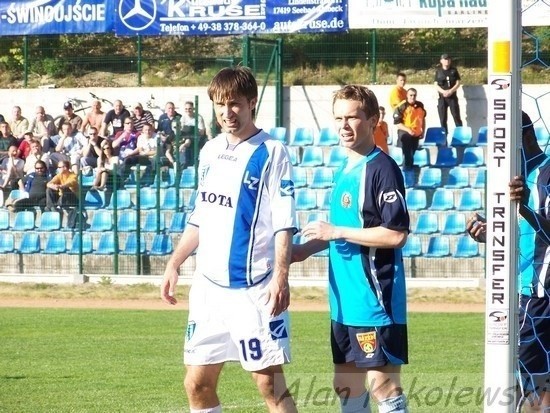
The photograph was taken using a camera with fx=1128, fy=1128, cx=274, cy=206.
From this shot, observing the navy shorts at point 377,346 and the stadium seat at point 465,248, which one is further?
the stadium seat at point 465,248

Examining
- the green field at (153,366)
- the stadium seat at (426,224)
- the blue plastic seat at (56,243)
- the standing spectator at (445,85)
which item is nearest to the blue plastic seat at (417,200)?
the stadium seat at (426,224)

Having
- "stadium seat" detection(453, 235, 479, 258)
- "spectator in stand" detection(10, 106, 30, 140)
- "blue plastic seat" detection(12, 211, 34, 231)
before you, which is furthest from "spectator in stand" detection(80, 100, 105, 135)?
"stadium seat" detection(453, 235, 479, 258)

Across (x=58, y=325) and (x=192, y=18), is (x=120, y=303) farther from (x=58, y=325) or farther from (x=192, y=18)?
(x=192, y=18)

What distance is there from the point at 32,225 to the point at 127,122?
9.41ft

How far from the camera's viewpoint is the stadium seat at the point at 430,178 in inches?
839

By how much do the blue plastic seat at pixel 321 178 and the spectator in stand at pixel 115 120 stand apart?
438 cm

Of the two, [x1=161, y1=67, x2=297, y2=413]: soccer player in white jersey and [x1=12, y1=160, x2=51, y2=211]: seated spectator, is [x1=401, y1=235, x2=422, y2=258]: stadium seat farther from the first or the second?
[x1=161, y1=67, x2=297, y2=413]: soccer player in white jersey

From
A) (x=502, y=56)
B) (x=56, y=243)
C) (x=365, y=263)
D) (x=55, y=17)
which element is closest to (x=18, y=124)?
(x=55, y=17)

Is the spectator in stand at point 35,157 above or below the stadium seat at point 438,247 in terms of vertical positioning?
above

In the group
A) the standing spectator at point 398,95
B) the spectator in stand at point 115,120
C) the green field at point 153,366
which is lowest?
the green field at point 153,366

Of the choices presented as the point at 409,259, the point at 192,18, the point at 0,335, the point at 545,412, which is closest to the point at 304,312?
the point at 409,259

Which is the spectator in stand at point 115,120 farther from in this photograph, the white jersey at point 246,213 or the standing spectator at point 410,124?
the white jersey at point 246,213

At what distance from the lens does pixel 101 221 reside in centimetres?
2169

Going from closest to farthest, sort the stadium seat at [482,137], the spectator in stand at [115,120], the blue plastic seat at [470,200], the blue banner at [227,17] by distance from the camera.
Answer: the blue plastic seat at [470,200] < the stadium seat at [482,137] < the blue banner at [227,17] < the spectator in stand at [115,120]
